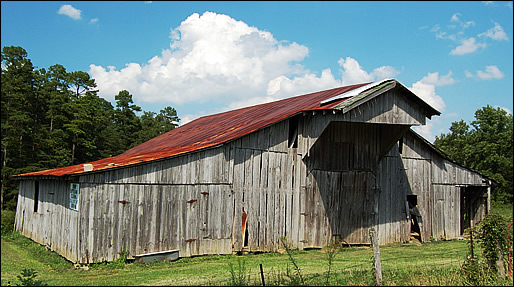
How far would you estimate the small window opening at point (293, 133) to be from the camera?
60.6 ft

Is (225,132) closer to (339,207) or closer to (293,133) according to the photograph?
(293,133)

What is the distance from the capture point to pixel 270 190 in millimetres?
18031

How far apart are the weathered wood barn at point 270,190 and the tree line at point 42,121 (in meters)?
18.5

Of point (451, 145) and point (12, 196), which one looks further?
point (451, 145)

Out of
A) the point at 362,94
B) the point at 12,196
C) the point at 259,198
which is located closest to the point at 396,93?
the point at 362,94

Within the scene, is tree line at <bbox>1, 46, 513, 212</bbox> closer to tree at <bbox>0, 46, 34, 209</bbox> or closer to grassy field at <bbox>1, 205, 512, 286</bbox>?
tree at <bbox>0, 46, 34, 209</bbox>

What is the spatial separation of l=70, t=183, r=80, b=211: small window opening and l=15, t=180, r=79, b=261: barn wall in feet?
0.62

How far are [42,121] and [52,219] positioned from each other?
31207mm

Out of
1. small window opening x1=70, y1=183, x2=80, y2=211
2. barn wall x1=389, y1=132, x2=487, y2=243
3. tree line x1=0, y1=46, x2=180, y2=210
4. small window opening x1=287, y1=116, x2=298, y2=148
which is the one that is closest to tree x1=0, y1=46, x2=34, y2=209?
tree line x1=0, y1=46, x2=180, y2=210

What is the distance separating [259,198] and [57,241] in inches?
298

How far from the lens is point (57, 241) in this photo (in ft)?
53.5

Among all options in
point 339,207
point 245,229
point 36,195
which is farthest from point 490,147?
point 36,195

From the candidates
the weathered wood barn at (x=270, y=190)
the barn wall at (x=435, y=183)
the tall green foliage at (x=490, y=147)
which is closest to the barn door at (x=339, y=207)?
the weathered wood barn at (x=270, y=190)

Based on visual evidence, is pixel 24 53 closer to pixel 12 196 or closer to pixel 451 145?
pixel 12 196
